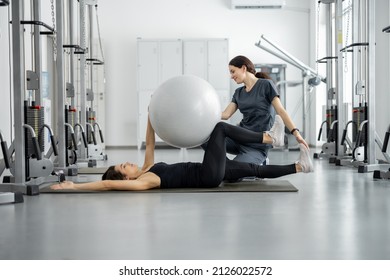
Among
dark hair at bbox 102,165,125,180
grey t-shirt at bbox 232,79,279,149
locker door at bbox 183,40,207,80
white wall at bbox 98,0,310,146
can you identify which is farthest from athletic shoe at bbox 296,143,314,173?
white wall at bbox 98,0,310,146

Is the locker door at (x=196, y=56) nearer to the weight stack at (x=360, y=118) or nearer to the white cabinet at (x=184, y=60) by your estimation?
the white cabinet at (x=184, y=60)

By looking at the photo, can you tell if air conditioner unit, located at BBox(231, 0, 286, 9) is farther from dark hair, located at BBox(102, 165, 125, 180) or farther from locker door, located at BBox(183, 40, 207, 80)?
dark hair, located at BBox(102, 165, 125, 180)

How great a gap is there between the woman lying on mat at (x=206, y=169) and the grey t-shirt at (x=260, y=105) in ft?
1.53

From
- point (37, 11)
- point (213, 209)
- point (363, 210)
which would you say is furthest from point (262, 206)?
point (37, 11)

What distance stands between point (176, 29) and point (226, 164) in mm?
7832

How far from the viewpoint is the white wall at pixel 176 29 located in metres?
11.4

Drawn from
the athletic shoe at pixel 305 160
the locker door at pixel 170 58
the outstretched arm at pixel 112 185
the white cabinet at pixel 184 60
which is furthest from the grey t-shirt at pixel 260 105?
the locker door at pixel 170 58

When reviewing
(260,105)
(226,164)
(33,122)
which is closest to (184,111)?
(226,164)

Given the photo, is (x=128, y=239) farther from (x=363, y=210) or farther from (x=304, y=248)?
(x=363, y=210)

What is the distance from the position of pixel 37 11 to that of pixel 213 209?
8.98 ft

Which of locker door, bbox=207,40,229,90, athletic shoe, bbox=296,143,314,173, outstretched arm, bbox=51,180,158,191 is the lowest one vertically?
outstretched arm, bbox=51,180,158,191

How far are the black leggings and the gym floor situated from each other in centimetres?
17

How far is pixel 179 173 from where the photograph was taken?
155 inches

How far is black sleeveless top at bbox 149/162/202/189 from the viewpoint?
3924mm
